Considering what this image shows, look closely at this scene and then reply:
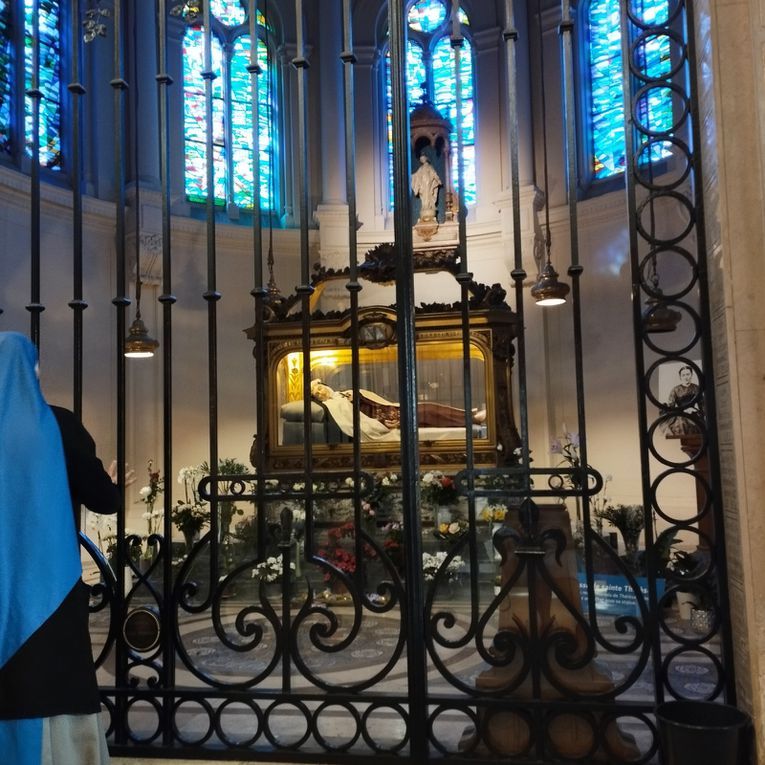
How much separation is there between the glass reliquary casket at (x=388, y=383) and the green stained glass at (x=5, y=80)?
133 inches

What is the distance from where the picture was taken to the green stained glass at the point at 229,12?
34.6 feet

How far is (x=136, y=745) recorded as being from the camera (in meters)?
2.69

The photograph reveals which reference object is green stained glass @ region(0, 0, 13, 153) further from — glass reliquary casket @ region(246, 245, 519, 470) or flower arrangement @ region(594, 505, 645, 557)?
flower arrangement @ region(594, 505, 645, 557)

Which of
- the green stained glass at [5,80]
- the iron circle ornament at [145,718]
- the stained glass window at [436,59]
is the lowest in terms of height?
the iron circle ornament at [145,718]

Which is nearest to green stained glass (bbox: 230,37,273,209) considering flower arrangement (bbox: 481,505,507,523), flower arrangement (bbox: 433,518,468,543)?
flower arrangement (bbox: 433,518,468,543)

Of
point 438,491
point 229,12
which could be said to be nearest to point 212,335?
point 438,491

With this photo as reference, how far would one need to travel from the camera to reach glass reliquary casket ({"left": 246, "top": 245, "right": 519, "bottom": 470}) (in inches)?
296

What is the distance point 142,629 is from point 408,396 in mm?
1250

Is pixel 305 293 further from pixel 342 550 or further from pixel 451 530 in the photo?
pixel 451 530

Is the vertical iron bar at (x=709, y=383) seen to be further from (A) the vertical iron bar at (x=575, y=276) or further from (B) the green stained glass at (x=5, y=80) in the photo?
(B) the green stained glass at (x=5, y=80)

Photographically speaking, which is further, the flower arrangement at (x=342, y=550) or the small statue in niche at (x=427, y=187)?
the small statue in niche at (x=427, y=187)

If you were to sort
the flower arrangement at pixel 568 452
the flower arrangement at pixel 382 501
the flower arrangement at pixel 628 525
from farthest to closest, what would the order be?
1. the flower arrangement at pixel 628 525
2. the flower arrangement at pixel 382 501
3. the flower arrangement at pixel 568 452

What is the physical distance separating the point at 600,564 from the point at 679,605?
0.91 m

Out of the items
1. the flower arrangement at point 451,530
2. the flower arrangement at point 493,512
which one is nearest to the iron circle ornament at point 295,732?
the flower arrangement at point 493,512
